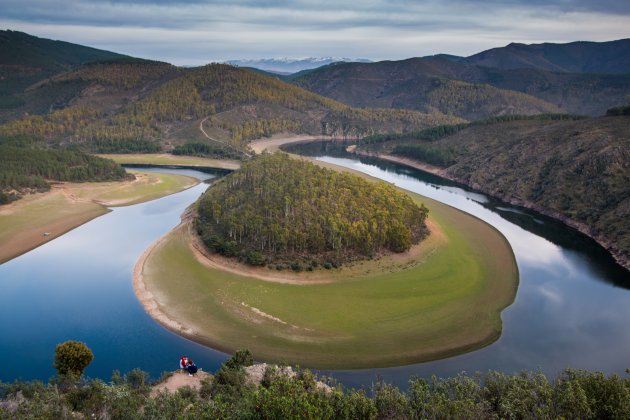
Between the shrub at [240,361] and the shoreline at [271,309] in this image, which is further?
the shoreline at [271,309]

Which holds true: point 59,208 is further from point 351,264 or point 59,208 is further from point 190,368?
point 190,368

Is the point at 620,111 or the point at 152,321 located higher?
the point at 620,111

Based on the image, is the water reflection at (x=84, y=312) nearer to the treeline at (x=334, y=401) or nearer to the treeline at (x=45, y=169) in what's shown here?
the treeline at (x=334, y=401)

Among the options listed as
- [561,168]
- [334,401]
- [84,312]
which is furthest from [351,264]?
[561,168]

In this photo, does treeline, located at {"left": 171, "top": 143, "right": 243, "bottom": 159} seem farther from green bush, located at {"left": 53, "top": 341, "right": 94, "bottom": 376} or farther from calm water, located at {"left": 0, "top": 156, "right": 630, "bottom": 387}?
green bush, located at {"left": 53, "top": 341, "right": 94, "bottom": 376}

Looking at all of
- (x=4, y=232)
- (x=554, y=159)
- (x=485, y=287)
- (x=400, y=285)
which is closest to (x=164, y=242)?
(x=4, y=232)

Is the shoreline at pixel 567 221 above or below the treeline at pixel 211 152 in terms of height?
below

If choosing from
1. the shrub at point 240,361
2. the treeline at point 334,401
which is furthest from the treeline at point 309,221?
the treeline at point 334,401
